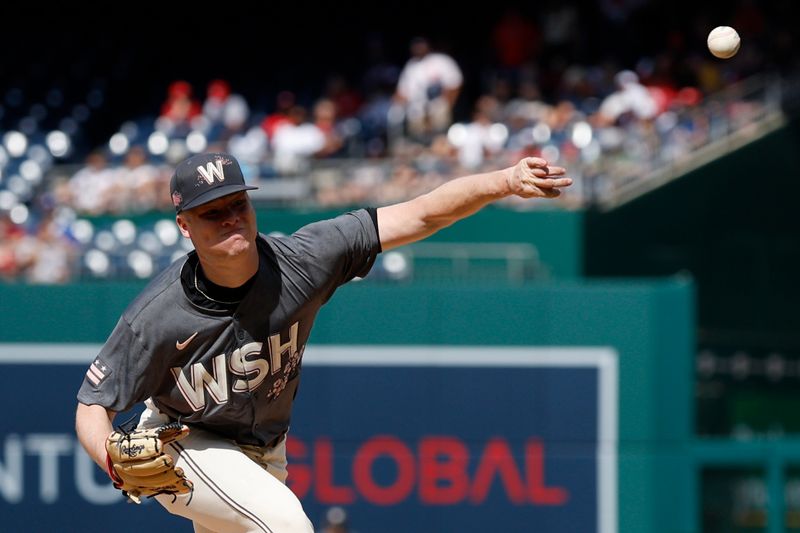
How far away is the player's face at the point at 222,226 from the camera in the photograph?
4117mm

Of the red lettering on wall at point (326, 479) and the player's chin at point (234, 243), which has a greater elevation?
the player's chin at point (234, 243)

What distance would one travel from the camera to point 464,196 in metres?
4.41

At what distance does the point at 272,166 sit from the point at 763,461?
4916mm

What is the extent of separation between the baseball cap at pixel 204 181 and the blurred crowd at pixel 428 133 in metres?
6.74

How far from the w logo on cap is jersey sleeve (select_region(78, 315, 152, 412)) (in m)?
Result: 0.50

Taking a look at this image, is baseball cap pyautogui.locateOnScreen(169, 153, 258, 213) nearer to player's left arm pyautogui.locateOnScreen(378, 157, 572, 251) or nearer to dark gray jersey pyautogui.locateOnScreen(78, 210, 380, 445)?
dark gray jersey pyautogui.locateOnScreen(78, 210, 380, 445)

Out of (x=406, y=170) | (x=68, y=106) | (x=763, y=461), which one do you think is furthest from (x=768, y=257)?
(x=68, y=106)

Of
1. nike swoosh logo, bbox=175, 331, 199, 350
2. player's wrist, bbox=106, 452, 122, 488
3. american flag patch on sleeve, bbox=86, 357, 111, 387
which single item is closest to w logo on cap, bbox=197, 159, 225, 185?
nike swoosh logo, bbox=175, 331, 199, 350

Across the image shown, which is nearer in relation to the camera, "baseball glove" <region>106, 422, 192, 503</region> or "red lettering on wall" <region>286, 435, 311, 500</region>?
"baseball glove" <region>106, 422, 192, 503</region>

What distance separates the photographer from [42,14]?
18672 millimetres

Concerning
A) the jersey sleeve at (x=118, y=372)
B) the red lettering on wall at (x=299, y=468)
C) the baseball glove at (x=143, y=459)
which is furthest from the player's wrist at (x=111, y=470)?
the red lettering on wall at (x=299, y=468)

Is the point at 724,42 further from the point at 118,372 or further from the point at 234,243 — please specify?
the point at 118,372

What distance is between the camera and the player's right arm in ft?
13.4

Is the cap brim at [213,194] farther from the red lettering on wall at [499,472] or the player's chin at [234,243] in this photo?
the red lettering on wall at [499,472]
